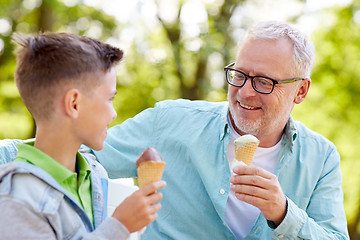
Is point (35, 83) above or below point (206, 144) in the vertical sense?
above

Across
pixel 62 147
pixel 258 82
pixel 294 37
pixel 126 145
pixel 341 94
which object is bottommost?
pixel 341 94

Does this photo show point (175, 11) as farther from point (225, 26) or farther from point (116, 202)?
point (116, 202)

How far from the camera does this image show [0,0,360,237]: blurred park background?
11719 millimetres

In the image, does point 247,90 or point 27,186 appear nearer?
point 27,186

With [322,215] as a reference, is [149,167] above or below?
above

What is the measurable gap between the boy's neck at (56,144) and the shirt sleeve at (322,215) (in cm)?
120

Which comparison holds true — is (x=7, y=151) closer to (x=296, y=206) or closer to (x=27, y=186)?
(x=27, y=186)

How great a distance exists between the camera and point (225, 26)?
36.5 feet

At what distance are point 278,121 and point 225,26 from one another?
8.48 m

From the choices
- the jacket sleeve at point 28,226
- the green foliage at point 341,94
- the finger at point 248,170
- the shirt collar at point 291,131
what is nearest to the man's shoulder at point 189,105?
the shirt collar at point 291,131

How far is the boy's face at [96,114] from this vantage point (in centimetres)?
175

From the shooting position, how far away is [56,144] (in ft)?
5.83

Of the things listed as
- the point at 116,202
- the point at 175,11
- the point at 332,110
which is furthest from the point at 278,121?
the point at 332,110

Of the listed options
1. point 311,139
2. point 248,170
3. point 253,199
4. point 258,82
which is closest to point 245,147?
point 248,170
